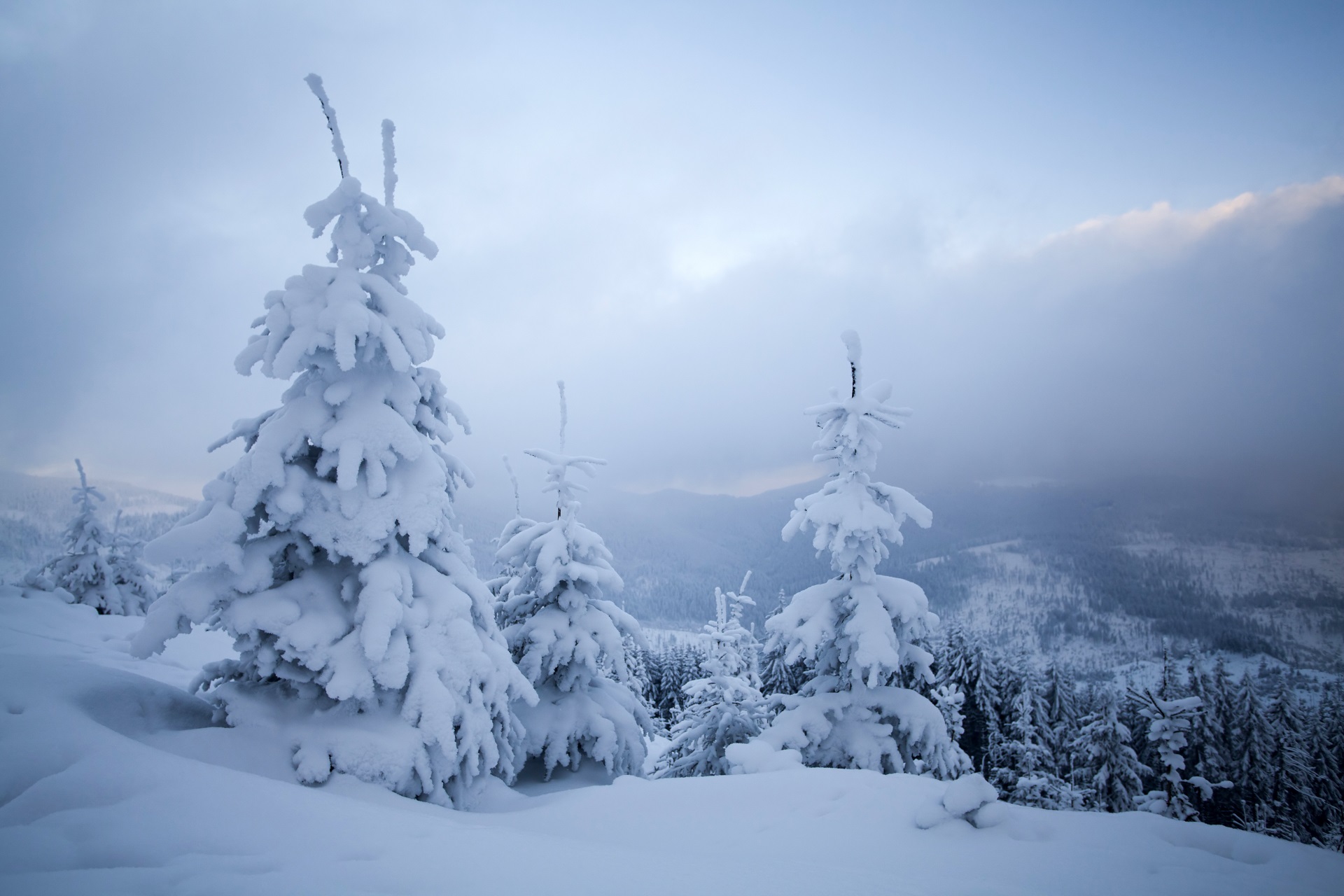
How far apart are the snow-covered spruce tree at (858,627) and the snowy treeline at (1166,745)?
10.4m

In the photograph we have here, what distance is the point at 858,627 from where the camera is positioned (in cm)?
1032

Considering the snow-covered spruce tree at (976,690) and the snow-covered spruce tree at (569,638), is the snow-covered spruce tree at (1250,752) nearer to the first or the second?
the snow-covered spruce tree at (976,690)

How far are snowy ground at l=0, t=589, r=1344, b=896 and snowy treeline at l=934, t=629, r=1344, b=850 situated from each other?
16.1 metres

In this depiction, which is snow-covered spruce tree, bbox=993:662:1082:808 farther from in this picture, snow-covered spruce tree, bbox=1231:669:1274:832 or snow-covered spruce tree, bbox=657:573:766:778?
snow-covered spruce tree, bbox=657:573:766:778

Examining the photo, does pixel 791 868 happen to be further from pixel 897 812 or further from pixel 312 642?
pixel 312 642

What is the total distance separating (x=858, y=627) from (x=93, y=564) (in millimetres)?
36264

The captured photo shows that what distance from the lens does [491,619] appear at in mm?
8742

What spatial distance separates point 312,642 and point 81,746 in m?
2.25

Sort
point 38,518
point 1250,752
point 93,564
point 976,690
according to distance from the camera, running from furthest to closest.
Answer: point 38,518
point 976,690
point 1250,752
point 93,564

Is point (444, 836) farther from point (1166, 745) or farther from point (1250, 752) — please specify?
point (1250, 752)

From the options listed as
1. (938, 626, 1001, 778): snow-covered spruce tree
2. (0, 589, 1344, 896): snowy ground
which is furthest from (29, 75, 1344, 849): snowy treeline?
(938, 626, 1001, 778): snow-covered spruce tree

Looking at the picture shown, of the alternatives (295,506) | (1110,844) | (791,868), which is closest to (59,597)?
(295,506)

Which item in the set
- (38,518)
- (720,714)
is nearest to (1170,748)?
(720,714)

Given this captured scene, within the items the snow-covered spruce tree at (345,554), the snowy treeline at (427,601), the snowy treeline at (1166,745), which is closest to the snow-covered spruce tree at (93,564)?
the snowy treeline at (427,601)
